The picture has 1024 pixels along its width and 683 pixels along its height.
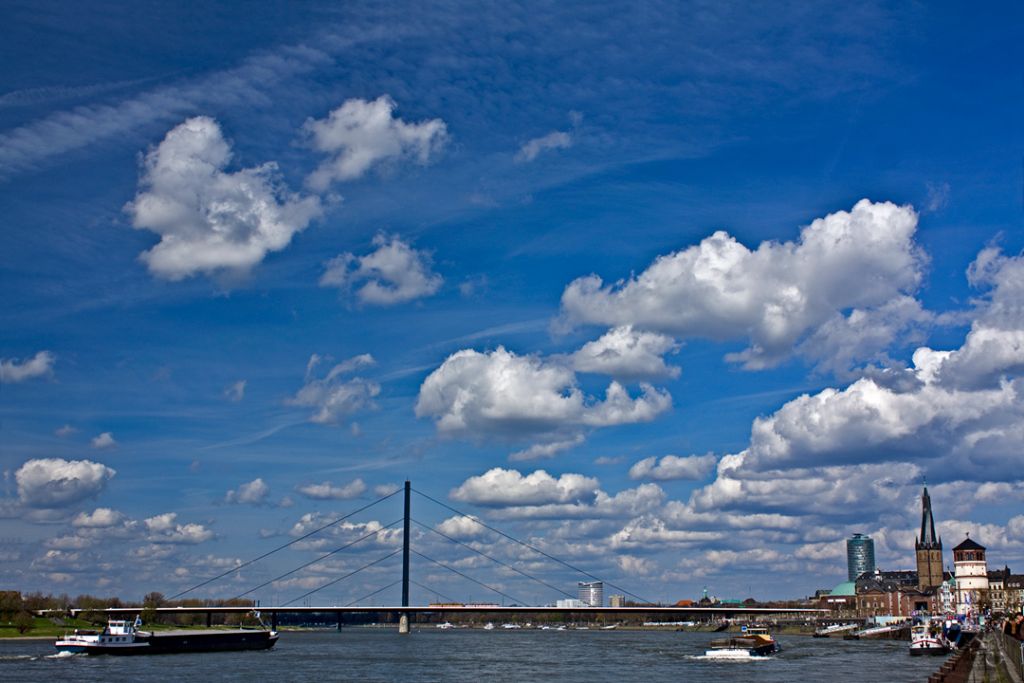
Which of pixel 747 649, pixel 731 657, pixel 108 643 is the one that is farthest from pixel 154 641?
pixel 747 649

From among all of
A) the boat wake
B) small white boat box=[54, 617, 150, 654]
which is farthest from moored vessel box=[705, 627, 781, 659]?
small white boat box=[54, 617, 150, 654]

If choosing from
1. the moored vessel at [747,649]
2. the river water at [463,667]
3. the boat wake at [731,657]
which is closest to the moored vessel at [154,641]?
the river water at [463,667]

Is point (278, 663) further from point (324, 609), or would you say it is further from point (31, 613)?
point (31, 613)

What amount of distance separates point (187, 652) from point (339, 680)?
177ft

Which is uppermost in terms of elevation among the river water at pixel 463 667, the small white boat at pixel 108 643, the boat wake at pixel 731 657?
the small white boat at pixel 108 643

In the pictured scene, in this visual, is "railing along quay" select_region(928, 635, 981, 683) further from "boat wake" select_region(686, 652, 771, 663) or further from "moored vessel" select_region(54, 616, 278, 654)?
"moored vessel" select_region(54, 616, 278, 654)

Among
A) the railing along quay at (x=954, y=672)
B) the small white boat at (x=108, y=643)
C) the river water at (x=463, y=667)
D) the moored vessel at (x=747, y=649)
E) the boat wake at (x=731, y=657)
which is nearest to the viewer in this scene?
the railing along quay at (x=954, y=672)

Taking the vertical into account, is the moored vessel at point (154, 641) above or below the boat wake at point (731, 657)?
above

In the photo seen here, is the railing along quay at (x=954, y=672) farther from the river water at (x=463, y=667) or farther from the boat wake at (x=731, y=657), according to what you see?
the boat wake at (x=731, y=657)

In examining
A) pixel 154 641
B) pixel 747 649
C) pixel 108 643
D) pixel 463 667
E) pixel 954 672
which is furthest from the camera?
pixel 154 641

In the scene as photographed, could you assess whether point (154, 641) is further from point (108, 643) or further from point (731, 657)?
point (731, 657)

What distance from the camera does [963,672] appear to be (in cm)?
6028

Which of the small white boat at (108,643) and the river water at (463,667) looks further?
the small white boat at (108,643)

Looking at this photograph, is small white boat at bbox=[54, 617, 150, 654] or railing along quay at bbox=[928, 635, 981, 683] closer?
railing along quay at bbox=[928, 635, 981, 683]
